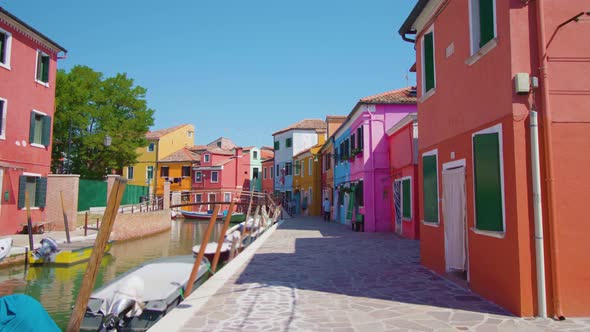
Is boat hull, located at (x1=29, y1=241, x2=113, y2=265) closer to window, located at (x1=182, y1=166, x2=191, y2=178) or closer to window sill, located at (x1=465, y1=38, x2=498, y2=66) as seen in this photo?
window sill, located at (x1=465, y1=38, x2=498, y2=66)

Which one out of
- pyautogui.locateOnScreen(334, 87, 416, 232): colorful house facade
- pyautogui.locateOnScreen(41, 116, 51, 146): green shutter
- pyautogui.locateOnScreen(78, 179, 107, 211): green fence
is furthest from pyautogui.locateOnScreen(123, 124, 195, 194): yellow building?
pyautogui.locateOnScreen(334, 87, 416, 232): colorful house facade

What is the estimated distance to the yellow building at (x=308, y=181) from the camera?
36281mm

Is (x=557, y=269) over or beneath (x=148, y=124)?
beneath

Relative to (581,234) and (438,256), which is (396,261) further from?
(581,234)

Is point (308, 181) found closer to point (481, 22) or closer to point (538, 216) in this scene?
point (481, 22)

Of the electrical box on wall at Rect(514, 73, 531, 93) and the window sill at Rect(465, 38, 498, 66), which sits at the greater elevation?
the window sill at Rect(465, 38, 498, 66)

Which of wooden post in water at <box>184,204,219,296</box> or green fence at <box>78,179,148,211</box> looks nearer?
wooden post in water at <box>184,204,219,296</box>

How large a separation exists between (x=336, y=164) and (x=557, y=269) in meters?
21.6

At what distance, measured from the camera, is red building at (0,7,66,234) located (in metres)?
16.8

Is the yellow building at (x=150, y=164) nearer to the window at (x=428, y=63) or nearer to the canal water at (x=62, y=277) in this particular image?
the canal water at (x=62, y=277)

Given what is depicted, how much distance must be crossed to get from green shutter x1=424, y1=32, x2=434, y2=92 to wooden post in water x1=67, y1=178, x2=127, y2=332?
6.38m

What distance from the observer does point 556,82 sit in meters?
5.47

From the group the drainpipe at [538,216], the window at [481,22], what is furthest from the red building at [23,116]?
the drainpipe at [538,216]

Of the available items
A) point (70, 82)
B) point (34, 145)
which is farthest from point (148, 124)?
point (34, 145)
